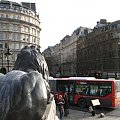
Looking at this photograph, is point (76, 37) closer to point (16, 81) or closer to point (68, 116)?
point (68, 116)

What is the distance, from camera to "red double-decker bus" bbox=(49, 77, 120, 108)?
20730 mm

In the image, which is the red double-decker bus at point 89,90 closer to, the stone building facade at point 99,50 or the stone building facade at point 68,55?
the stone building facade at point 99,50

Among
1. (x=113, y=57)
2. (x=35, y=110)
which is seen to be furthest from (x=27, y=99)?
(x=113, y=57)

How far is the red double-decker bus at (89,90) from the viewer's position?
20.7 metres

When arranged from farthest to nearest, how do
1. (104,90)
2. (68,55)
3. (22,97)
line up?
(68,55)
(104,90)
(22,97)

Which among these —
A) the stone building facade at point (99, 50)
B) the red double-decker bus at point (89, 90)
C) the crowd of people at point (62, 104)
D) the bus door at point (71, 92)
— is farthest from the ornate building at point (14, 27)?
the crowd of people at point (62, 104)

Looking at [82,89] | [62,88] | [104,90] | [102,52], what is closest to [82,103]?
[82,89]

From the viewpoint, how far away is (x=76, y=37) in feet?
305

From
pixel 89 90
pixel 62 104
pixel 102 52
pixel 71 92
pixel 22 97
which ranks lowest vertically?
pixel 62 104

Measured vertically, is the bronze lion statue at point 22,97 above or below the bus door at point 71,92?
above

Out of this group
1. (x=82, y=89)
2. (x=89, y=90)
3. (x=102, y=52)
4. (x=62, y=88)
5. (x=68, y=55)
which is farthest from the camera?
(x=68, y=55)

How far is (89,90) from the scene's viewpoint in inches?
859

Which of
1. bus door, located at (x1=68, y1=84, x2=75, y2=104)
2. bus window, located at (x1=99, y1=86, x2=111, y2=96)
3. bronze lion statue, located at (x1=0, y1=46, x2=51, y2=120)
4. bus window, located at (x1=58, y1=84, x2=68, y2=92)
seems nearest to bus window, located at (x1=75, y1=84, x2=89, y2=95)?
bus door, located at (x1=68, y1=84, x2=75, y2=104)

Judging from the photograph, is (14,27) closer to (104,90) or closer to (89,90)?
(89,90)
